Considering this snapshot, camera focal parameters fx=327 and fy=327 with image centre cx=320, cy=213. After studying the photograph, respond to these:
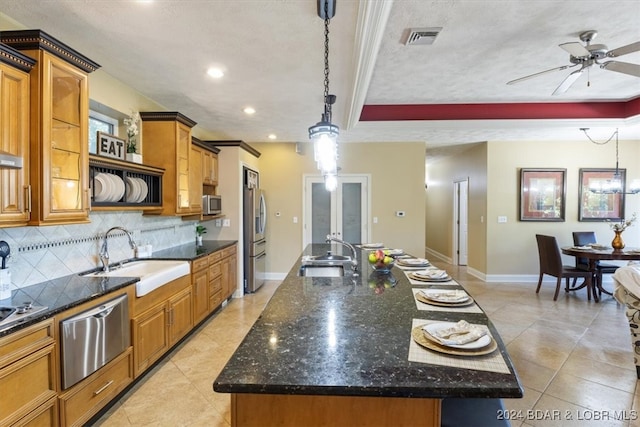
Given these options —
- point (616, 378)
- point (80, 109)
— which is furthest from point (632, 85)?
point (80, 109)

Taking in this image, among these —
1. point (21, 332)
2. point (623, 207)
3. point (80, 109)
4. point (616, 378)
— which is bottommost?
point (616, 378)

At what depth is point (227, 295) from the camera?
4496 millimetres

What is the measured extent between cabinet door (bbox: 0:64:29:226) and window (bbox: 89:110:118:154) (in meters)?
0.85

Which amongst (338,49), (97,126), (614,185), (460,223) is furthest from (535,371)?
(460,223)

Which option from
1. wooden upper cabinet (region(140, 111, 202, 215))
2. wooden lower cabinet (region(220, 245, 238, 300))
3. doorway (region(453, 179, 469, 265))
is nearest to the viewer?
wooden upper cabinet (region(140, 111, 202, 215))

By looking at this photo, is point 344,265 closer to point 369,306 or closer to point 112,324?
point 369,306

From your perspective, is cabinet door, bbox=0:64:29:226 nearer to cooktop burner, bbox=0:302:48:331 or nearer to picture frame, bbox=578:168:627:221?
cooktop burner, bbox=0:302:48:331

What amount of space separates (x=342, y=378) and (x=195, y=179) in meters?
3.58

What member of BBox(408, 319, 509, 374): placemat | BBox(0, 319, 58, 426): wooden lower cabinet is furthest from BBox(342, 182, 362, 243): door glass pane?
BBox(408, 319, 509, 374): placemat

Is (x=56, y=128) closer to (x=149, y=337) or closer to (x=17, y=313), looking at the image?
(x=17, y=313)

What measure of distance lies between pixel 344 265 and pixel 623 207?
18.9 ft

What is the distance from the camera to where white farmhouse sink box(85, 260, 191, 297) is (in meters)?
2.53

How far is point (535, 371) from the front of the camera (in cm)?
274

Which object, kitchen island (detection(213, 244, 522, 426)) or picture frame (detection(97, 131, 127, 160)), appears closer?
kitchen island (detection(213, 244, 522, 426))
